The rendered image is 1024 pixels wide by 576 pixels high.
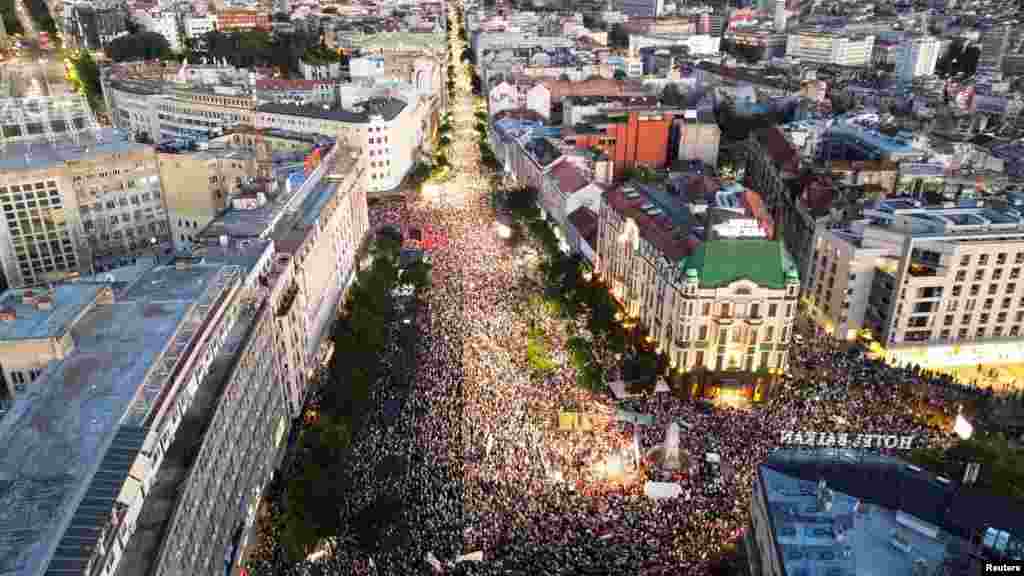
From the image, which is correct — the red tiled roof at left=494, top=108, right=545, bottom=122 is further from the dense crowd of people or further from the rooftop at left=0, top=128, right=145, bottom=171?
the dense crowd of people

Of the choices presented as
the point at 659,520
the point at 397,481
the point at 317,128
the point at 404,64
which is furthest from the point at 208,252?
the point at 404,64

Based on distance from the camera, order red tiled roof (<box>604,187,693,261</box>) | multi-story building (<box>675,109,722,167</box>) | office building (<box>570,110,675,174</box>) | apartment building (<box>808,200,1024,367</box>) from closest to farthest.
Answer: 1. red tiled roof (<box>604,187,693,261</box>)
2. apartment building (<box>808,200,1024,367</box>)
3. office building (<box>570,110,675,174</box>)
4. multi-story building (<box>675,109,722,167</box>)

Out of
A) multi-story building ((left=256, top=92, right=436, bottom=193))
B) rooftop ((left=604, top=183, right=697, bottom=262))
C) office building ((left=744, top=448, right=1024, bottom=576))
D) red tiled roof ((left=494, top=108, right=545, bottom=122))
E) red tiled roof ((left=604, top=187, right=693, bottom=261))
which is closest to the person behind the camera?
office building ((left=744, top=448, right=1024, bottom=576))

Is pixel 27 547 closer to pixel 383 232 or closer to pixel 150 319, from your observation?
pixel 150 319

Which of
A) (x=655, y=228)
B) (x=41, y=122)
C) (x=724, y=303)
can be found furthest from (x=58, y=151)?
(x=724, y=303)

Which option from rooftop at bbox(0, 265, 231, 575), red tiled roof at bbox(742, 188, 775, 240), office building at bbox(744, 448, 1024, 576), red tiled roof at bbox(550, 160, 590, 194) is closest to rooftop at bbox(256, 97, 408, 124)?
red tiled roof at bbox(550, 160, 590, 194)

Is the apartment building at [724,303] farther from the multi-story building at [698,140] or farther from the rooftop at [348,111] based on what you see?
the rooftop at [348,111]
